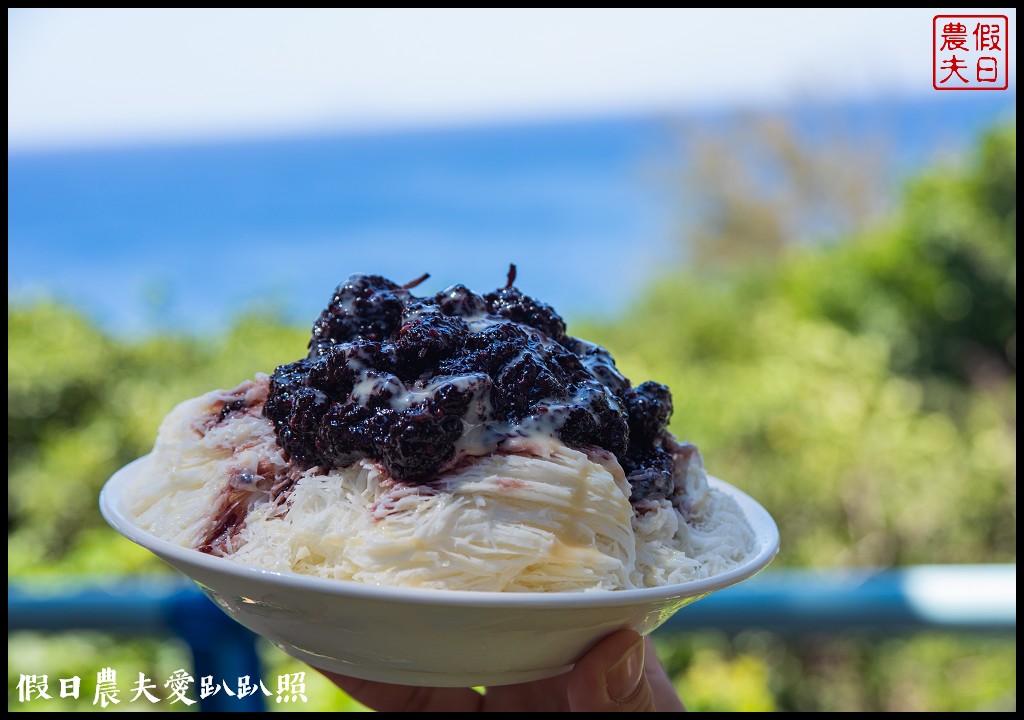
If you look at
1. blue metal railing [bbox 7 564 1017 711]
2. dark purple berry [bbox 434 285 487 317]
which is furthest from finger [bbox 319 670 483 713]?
dark purple berry [bbox 434 285 487 317]

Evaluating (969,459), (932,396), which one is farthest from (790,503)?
(932,396)

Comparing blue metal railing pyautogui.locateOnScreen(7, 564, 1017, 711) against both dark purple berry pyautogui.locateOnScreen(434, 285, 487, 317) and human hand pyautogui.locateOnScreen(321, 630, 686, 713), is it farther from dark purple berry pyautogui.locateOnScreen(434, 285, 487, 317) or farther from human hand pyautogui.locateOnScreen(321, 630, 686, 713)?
dark purple berry pyautogui.locateOnScreen(434, 285, 487, 317)

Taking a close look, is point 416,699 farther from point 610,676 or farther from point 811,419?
point 811,419

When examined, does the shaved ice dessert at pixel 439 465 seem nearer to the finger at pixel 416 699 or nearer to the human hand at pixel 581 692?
the human hand at pixel 581 692

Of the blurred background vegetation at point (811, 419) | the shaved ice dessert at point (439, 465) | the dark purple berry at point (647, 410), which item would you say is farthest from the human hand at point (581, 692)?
the blurred background vegetation at point (811, 419)

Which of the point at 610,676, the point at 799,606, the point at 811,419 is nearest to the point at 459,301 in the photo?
the point at 610,676

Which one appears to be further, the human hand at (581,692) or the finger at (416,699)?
the finger at (416,699)

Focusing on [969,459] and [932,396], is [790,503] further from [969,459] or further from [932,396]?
[932,396]
